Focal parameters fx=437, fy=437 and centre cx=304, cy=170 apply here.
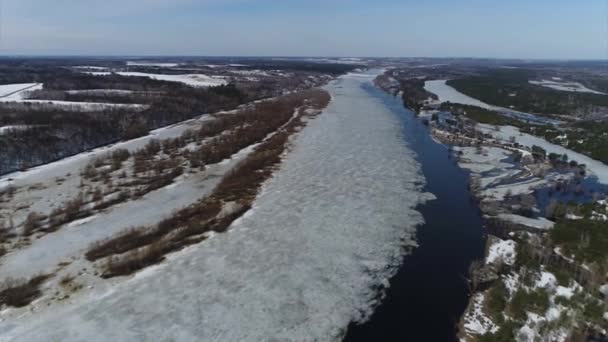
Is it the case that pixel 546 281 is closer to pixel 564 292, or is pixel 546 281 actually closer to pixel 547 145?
pixel 564 292

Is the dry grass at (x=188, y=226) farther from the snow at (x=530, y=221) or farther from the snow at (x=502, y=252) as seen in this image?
the snow at (x=530, y=221)

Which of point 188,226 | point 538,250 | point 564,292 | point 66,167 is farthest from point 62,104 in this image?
point 564,292

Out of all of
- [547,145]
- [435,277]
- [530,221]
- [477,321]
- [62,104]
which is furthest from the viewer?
[62,104]

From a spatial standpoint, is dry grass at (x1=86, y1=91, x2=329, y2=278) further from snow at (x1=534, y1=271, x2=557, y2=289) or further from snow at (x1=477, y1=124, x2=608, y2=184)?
snow at (x1=477, y1=124, x2=608, y2=184)

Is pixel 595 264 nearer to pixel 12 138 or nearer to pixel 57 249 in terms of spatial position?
pixel 57 249

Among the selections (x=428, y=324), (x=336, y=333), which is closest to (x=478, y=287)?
(x=428, y=324)

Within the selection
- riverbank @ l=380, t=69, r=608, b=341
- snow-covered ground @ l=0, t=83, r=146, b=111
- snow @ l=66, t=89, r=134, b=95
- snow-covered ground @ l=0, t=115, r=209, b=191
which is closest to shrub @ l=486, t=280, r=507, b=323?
riverbank @ l=380, t=69, r=608, b=341
